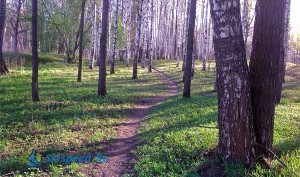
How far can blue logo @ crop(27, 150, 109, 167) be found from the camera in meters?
5.95

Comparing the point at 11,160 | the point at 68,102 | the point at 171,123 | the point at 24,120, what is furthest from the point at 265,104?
the point at 68,102

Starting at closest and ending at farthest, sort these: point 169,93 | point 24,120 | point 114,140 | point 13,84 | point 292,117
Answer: point 114,140 < point 24,120 < point 292,117 < point 13,84 < point 169,93

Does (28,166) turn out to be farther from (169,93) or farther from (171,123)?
(169,93)

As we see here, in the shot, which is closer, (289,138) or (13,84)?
(289,138)

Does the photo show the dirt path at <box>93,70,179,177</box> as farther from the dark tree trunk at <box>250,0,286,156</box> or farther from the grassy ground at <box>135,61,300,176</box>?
the dark tree trunk at <box>250,0,286,156</box>

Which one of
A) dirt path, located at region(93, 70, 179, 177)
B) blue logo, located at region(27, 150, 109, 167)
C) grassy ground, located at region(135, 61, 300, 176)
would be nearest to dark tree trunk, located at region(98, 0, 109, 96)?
dirt path, located at region(93, 70, 179, 177)

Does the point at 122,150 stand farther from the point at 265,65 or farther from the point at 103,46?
the point at 103,46

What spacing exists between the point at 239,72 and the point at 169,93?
1171 cm

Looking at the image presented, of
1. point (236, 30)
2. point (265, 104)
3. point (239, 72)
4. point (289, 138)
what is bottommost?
point (289, 138)

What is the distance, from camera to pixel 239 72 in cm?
443

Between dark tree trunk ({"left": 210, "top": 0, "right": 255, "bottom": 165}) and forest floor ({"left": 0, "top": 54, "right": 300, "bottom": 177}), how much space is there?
410 mm

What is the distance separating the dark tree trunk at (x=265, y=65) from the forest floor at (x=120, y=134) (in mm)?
649

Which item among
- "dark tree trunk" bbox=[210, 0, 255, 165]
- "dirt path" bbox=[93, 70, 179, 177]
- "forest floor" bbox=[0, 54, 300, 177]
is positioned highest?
"dark tree trunk" bbox=[210, 0, 255, 165]

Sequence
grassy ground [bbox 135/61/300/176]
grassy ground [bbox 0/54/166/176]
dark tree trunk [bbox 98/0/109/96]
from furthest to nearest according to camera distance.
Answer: dark tree trunk [bbox 98/0/109/96] → grassy ground [bbox 0/54/166/176] → grassy ground [bbox 135/61/300/176]
